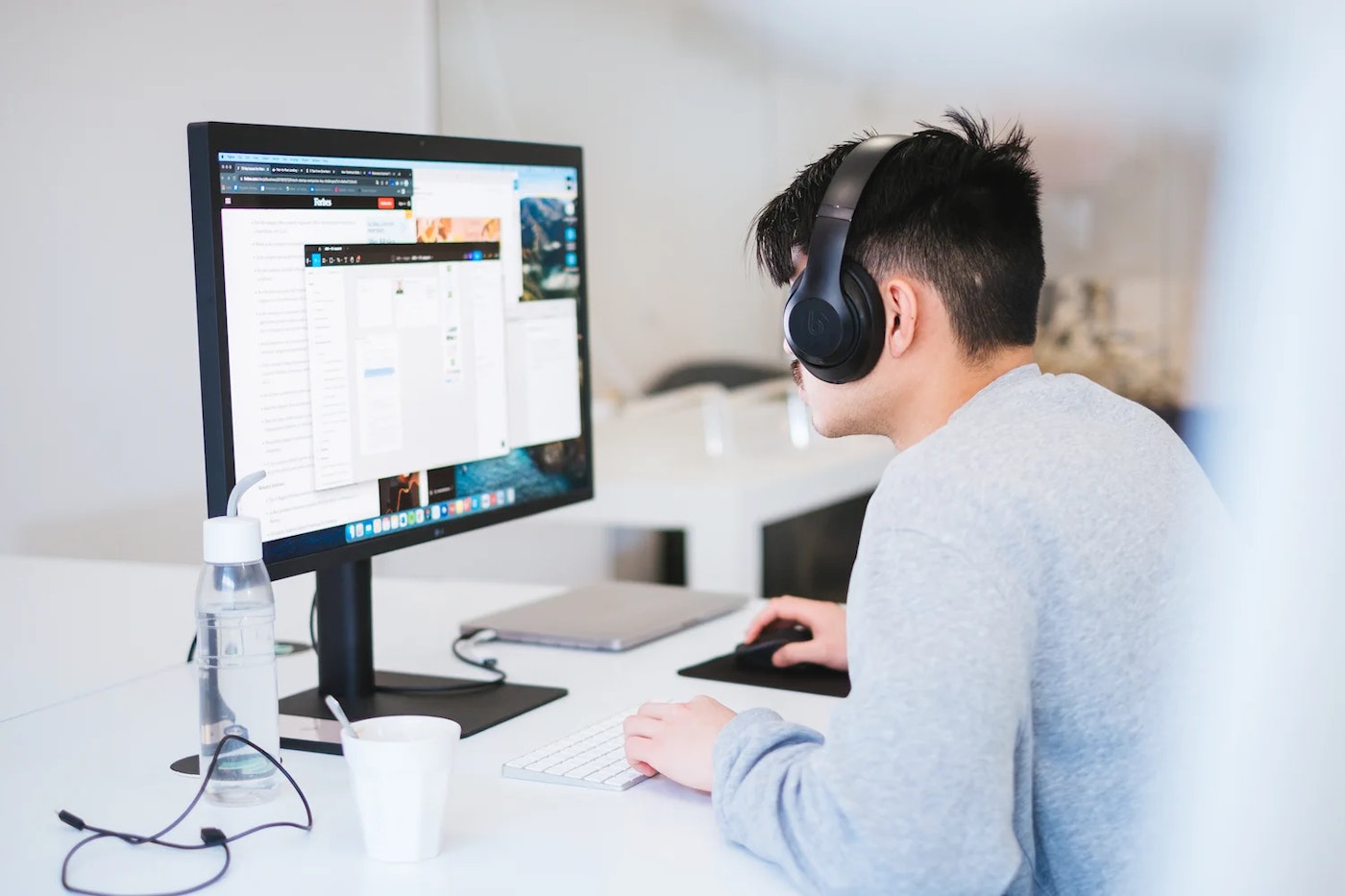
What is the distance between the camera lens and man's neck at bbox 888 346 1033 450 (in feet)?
2.93

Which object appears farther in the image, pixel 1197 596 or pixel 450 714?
pixel 450 714

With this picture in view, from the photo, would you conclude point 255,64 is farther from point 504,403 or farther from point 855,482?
point 855,482

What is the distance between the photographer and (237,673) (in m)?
0.94

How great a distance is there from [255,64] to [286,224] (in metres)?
0.62

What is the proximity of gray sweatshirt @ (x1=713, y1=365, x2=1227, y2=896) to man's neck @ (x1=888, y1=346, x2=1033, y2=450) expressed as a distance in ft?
0.12

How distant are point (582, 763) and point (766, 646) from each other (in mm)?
298

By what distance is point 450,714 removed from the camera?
3.60 feet

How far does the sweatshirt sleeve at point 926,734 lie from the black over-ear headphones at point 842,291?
0.19 meters

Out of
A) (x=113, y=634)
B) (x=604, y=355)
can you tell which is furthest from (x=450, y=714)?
(x=604, y=355)

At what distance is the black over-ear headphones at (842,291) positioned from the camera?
2.91 ft

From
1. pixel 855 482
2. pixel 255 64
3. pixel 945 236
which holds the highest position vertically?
pixel 255 64

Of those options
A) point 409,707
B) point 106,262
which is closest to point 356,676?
point 409,707

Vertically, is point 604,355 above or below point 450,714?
above

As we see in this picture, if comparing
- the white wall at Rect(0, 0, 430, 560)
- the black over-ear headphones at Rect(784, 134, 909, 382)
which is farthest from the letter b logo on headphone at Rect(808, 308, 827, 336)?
the white wall at Rect(0, 0, 430, 560)
